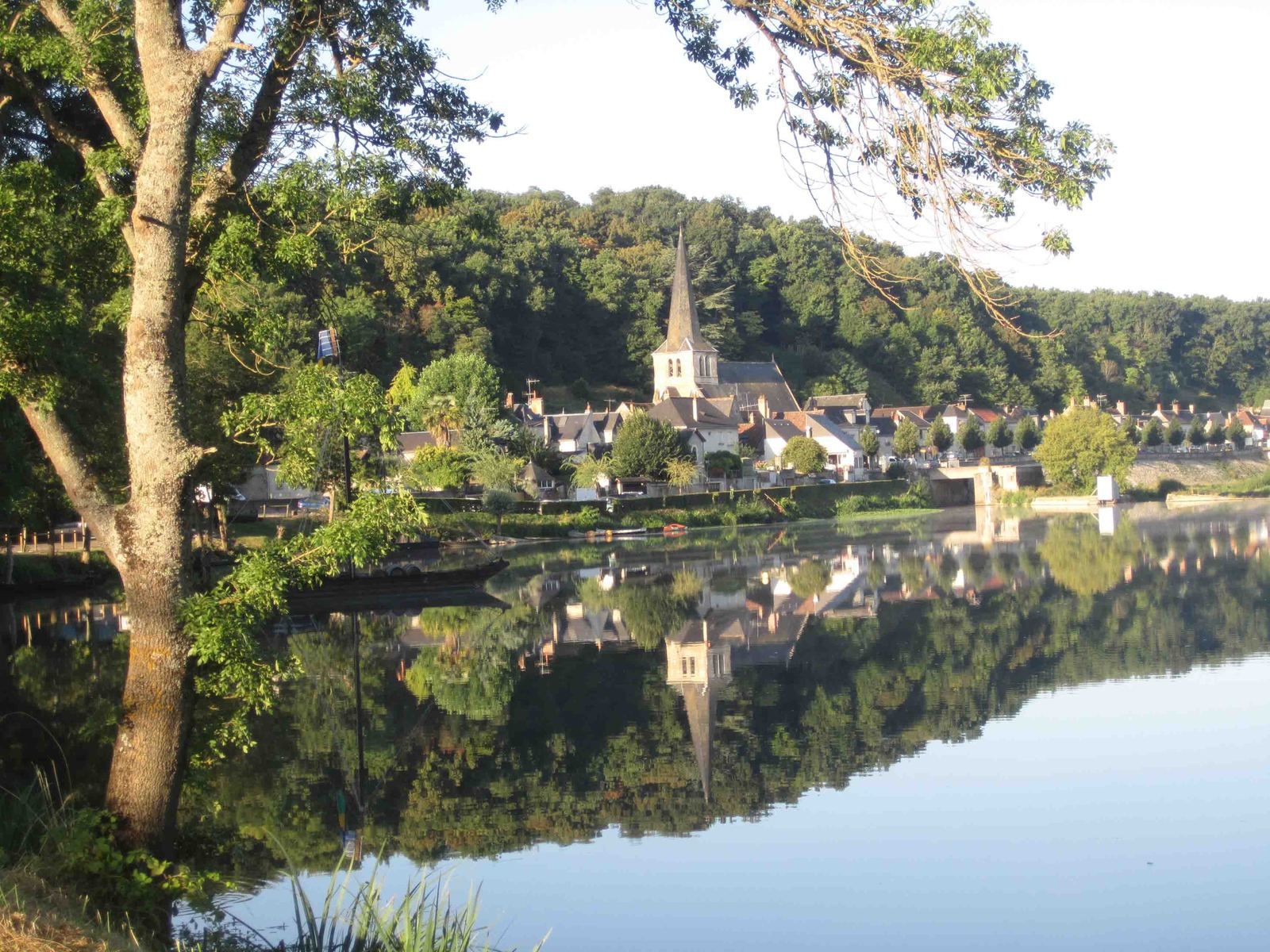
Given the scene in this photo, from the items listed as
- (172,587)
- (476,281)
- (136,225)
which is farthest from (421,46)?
(476,281)

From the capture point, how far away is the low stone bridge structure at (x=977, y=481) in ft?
274

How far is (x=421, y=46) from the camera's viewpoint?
988cm

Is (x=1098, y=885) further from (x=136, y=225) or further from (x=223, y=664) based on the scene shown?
(x=136, y=225)

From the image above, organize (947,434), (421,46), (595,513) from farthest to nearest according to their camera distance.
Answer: (947,434) → (595,513) → (421,46)

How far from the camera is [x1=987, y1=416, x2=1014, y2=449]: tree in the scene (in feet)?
336

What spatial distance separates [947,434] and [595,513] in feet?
168

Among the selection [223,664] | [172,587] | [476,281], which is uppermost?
[476,281]

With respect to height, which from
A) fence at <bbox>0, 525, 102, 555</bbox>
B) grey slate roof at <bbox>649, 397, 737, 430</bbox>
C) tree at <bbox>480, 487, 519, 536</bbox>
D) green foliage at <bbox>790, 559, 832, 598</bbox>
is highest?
grey slate roof at <bbox>649, 397, 737, 430</bbox>

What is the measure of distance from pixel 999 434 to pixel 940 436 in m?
4.69

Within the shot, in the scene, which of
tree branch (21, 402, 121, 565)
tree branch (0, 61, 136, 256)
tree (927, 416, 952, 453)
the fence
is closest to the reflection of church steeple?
tree branch (21, 402, 121, 565)

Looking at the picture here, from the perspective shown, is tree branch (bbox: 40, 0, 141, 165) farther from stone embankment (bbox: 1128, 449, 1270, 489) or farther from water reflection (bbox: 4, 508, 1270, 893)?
stone embankment (bbox: 1128, 449, 1270, 489)

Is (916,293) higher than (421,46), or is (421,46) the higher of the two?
(916,293)

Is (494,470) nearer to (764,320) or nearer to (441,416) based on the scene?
(441,416)

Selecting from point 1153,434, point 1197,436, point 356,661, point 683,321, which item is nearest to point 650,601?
point 356,661
